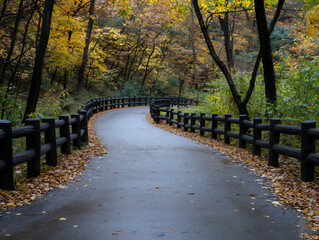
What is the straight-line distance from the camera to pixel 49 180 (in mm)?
6418

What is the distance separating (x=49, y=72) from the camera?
31.1 meters

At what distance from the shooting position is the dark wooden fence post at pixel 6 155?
5.38 m

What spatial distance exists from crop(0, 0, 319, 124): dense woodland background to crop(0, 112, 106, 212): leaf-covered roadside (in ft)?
6.32

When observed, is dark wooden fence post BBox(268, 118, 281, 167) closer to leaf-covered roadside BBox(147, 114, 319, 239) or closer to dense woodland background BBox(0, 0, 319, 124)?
leaf-covered roadside BBox(147, 114, 319, 239)

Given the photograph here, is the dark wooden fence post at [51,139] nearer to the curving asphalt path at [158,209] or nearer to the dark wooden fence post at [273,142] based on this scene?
the curving asphalt path at [158,209]

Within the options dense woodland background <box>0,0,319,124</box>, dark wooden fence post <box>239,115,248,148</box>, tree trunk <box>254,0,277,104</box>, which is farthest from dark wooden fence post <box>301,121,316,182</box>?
tree trunk <box>254,0,277,104</box>

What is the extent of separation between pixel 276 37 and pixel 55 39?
898 inches

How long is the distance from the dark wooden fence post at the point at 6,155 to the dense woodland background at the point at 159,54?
4.03 metres

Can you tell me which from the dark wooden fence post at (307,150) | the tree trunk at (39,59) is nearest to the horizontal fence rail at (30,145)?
the tree trunk at (39,59)

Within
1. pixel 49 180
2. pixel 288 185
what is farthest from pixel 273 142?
pixel 49 180

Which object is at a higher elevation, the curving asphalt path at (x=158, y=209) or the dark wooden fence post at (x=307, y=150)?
the dark wooden fence post at (x=307, y=150)

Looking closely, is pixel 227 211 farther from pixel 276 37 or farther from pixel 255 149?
pixel 276 37

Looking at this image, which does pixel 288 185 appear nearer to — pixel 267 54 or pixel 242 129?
pixel 242 129

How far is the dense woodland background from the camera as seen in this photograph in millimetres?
11109
